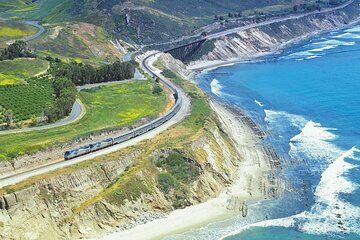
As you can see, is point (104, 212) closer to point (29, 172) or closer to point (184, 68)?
point (29, 172)

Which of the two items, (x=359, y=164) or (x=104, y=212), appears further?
(x=359, y=164)

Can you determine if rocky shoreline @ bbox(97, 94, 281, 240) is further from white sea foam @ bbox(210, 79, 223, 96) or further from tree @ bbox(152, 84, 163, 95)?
white sea foam @ bbox(210, 79, 223, 96)

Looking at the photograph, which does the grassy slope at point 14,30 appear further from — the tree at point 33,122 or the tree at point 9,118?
the tree at point 33,122

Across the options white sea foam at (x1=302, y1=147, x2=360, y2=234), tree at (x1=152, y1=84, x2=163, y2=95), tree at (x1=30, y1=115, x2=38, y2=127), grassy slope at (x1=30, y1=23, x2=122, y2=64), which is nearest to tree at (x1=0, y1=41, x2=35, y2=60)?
grassy slope at (x1=30, y1=23, x2=122, y2=64)

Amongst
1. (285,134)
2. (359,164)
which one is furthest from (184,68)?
(359,164)

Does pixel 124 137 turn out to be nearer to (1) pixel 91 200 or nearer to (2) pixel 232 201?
(1) pixel 91 200

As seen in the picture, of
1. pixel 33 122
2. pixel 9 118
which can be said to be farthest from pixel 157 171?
pixel 9 118

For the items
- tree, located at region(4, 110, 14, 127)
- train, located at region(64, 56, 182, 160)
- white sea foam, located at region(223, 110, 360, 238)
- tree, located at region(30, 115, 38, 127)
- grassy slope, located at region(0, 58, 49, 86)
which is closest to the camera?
white sea foam, located at region(223, 110, 360, 238)
